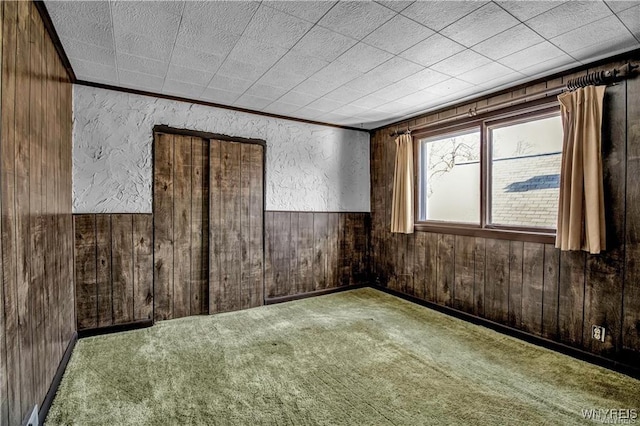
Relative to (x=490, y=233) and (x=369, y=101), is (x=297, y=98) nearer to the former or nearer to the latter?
(x=369, y=101)

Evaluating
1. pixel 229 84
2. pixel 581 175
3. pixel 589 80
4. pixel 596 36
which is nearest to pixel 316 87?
pixel 229 84

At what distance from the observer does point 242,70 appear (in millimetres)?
2793

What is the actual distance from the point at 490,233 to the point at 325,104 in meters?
2.26

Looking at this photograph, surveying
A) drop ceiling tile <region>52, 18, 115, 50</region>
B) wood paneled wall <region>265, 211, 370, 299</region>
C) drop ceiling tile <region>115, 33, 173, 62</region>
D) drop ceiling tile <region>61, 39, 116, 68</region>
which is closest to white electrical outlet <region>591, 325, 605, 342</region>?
wood paneled wall <region>265, 211, 370, 299</region>

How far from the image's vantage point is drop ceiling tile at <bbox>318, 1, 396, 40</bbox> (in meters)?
1.89

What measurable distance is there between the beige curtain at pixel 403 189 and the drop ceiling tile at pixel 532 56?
165 centimetres

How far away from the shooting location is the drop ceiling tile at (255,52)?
2.34 metres

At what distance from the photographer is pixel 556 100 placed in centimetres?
281

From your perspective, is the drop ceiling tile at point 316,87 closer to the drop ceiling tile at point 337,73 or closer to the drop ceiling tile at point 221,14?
the drop ceiling tile at point 337,73

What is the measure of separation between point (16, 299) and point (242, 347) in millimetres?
1700

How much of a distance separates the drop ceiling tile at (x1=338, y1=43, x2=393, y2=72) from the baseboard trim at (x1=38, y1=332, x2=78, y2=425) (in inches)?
119

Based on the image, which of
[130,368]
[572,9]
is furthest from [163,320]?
[572,9]

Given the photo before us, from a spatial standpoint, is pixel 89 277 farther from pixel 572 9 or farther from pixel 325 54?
pixel 572 9

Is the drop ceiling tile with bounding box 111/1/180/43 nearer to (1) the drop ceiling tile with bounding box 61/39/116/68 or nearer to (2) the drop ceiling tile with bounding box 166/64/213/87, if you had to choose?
(1) the drop ceiling tile with bounding box 61/39/116/68
